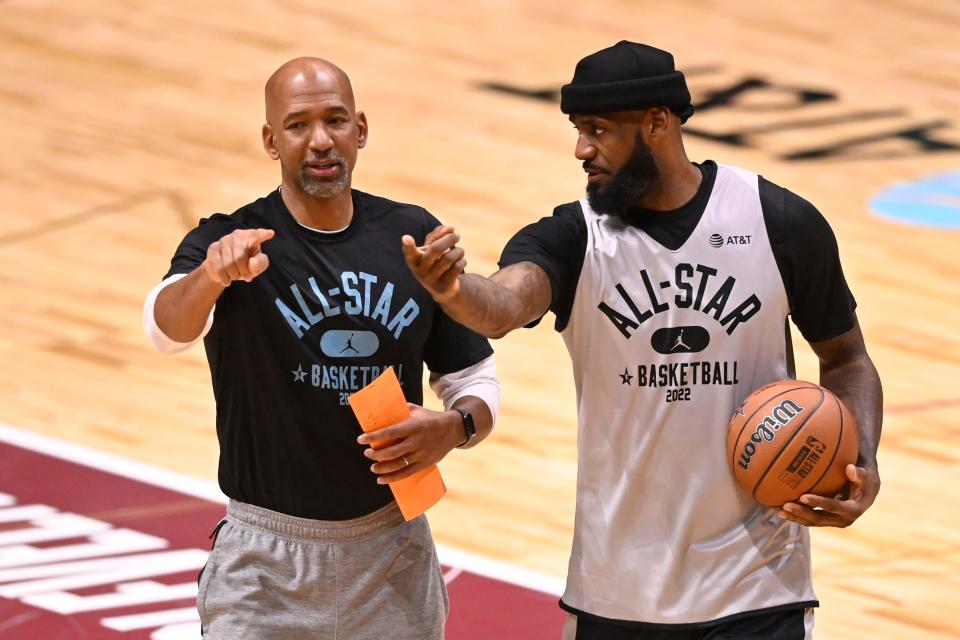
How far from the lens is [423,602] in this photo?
4.68 m

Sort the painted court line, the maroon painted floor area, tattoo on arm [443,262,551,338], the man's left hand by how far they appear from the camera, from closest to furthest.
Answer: tattoo on arm [443,262,551,338] < the man's left hand < the maroon painted floor area < the painted court line

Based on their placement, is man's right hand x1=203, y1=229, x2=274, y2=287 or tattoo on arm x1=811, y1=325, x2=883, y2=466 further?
tattoo on arm x1=811, y1=325, x2=883, y2=466

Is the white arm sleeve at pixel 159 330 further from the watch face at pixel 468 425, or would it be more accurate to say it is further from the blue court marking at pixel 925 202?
the blue court marking at pixel 925 202

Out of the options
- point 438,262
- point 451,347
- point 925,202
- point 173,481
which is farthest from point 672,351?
point 925,202

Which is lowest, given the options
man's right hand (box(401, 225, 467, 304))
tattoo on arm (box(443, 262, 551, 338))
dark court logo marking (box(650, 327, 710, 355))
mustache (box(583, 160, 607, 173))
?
dark court logo marking (box(650, 327, 710, 355))

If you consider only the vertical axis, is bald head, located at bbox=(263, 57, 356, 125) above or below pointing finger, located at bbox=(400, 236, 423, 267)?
above

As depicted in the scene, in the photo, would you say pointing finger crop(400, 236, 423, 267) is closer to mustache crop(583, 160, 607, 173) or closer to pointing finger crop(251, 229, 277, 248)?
pointing finger crop(251, 229, 277, 248)

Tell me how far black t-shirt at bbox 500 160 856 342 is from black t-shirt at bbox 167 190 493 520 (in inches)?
15.7

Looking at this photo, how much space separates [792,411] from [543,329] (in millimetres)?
4879

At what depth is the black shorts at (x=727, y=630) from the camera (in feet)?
14.6

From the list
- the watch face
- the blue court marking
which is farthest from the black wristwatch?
the blue court marking

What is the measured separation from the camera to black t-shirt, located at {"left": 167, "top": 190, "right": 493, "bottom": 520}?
4.48 metres

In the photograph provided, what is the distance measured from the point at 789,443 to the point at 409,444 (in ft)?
3.08

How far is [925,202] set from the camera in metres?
11.2
